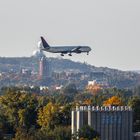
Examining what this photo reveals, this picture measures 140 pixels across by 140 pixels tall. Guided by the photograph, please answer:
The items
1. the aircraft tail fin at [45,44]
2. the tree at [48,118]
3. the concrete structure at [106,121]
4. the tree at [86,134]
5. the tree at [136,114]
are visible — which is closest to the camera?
the tree at [86,134]

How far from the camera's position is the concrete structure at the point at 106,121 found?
98.8 metres

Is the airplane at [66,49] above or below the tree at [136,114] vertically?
above

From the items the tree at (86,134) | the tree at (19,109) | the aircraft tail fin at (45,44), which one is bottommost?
the tree at (86,134)

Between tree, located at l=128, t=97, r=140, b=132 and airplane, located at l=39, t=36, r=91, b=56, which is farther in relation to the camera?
airplane, located at l=39, t=36, r=91, b=56

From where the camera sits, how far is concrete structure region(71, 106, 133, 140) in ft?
324

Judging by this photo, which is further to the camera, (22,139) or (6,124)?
(6,124)

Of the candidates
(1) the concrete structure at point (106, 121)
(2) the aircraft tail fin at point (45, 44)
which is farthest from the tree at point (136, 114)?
(2) the aircraft tail fin at point (45, 44)

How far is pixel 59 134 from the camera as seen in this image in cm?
9019

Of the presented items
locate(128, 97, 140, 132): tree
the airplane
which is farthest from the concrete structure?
the airplane

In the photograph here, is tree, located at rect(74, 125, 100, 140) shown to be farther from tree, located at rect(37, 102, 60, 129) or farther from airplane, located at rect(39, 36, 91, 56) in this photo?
airplane, located at rect(39, 36, 91, 56)

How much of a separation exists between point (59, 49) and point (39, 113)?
37.7 m

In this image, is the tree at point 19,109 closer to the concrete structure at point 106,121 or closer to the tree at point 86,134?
the concrete structure at point 106,121

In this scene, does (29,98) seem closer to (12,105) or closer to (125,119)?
(12,105)

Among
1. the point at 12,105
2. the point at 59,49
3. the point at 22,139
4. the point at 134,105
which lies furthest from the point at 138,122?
the point at 59,49
